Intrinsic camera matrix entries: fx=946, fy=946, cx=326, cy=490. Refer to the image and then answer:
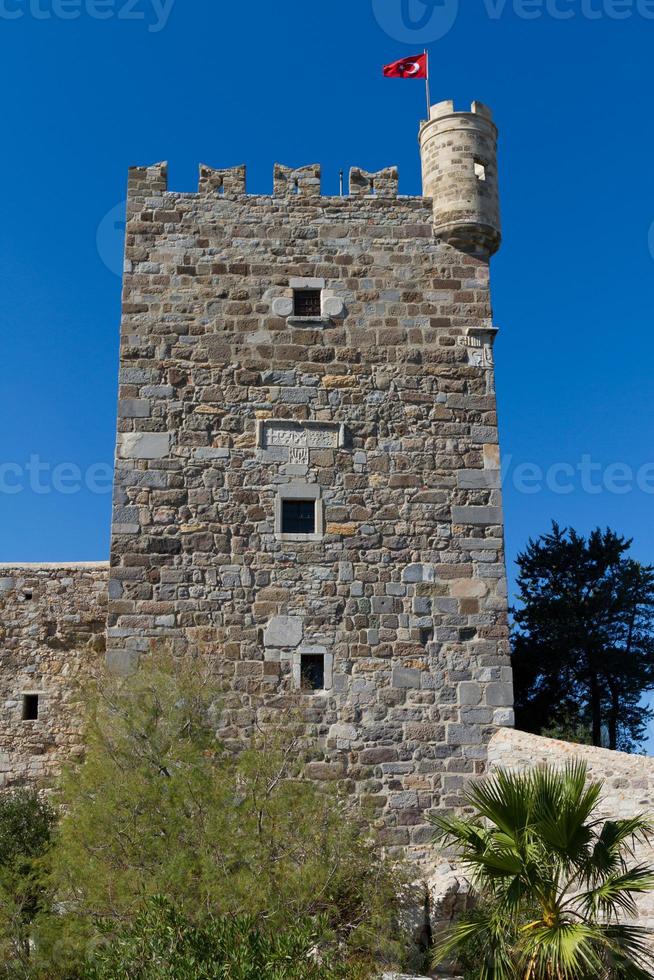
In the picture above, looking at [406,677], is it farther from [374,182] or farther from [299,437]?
[374,182]

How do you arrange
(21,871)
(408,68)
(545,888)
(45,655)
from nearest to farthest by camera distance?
1. (545,888)
2. (21,871)
3. (45,655)
4. (408,68)

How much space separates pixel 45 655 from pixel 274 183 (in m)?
6.35

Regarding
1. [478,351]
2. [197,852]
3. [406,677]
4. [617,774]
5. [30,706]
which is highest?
[478,351]

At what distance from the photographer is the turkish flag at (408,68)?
41.2 ft

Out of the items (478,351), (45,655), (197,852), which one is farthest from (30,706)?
(478,351)

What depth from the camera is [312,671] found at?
33.4 ft

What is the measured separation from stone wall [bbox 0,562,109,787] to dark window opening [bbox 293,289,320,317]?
3844 millimetres

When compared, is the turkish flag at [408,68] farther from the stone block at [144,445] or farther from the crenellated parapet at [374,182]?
the stone block at [144,445]

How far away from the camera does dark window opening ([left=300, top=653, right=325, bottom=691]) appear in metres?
10.1

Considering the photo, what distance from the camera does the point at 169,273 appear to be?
11.3 metres

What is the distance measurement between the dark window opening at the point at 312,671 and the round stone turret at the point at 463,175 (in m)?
5.29

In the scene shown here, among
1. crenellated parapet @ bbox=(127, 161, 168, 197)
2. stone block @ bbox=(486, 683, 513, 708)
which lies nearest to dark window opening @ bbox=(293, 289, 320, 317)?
crenellated parapet @ bbox=(127, 161, 168, 197)

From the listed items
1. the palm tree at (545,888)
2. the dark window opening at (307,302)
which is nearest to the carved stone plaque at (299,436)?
the dark window opening at (307,302)

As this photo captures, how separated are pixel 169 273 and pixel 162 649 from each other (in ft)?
14.7
